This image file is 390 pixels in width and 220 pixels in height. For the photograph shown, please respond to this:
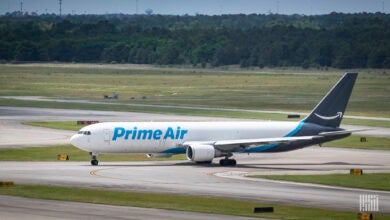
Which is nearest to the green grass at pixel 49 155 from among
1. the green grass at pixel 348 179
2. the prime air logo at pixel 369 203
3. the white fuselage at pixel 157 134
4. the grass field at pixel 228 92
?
the white fuselage at pixel 157 134

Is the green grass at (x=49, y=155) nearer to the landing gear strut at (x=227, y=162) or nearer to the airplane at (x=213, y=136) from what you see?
the airplane at (x=213, y=136)

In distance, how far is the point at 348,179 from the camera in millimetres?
63219

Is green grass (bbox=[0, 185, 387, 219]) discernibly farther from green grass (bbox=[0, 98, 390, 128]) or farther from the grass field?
the grass field

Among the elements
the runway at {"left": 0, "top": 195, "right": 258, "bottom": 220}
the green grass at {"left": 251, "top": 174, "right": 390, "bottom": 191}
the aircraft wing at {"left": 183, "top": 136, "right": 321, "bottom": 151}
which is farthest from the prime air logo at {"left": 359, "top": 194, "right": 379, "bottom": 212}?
the aircraft wing at {"left": 183, "top": 136, "right": 321, "bottom": 151}

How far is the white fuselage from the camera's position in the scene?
71.6 meters

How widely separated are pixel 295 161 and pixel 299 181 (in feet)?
50.4

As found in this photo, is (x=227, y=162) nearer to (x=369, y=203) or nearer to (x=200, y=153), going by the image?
(x=200, y=153)

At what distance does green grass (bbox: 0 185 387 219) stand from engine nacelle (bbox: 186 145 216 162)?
1642 cm

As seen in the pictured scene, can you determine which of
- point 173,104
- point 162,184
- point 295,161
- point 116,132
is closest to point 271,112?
point 173,104

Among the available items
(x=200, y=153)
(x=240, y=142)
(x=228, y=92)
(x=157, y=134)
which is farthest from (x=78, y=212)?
(x=228, y=92)

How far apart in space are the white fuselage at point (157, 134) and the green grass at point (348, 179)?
9918mm

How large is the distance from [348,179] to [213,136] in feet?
47.4

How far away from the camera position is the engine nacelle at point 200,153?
72.3m

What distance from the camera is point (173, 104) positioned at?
141875 mm
